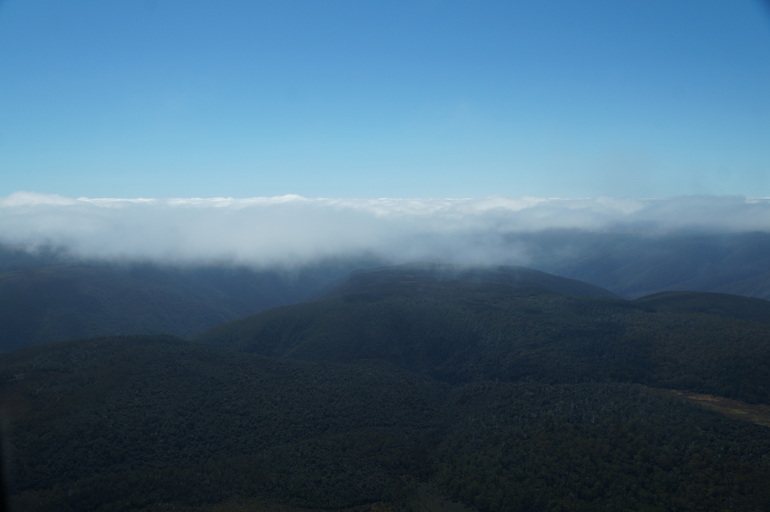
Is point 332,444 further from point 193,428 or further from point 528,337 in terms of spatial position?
point 528,337

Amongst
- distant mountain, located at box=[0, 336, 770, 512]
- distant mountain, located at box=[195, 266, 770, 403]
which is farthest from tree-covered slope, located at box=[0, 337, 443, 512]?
distant mountain, located at box=[195, 266, 770, 403]

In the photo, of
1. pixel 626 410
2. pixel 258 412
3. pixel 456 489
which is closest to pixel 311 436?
pixel 258 412

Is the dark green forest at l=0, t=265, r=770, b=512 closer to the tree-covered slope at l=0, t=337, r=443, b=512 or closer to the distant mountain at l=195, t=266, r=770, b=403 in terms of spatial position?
the tree-covered slope at l=0, t=337, r=443, b=512

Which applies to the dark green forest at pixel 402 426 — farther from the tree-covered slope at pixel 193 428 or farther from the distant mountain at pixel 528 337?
the distant mountain at pixel 528 337

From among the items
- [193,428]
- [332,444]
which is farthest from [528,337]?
[193,428]

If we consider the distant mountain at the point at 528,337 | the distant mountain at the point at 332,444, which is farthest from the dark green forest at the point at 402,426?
the distant mountain at the point at 528,337

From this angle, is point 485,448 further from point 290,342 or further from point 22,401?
point 290,342
